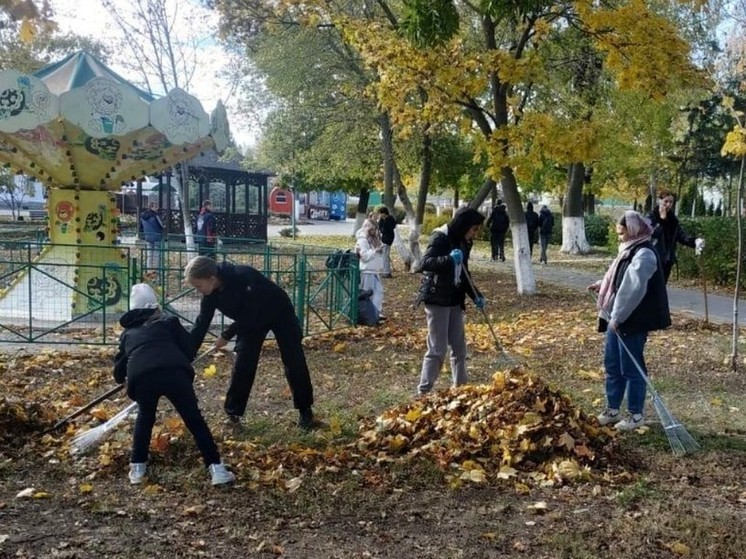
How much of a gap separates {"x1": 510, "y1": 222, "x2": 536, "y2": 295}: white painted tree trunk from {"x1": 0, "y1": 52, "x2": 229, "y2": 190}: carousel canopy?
18.5 feet

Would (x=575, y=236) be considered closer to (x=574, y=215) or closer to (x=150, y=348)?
(x=574, y=215)

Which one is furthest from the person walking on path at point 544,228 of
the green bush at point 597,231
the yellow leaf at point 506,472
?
the yellow leaf at point 506,472

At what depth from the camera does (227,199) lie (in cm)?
2962

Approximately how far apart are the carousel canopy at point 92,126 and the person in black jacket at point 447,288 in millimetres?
5900

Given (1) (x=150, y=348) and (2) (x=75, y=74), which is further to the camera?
(2) (x=75, y=74)

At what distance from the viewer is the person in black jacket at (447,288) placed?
6.39 meters

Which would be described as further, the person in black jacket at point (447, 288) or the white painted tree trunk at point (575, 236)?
the white painted tree trunk at point (575, 236)

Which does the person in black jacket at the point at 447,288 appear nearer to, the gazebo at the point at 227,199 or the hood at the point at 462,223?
the hood at the point at 462,223

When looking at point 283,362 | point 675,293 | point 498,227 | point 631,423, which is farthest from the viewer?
point 498,227

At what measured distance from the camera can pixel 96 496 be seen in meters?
4.66

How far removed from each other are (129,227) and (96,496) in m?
27.7

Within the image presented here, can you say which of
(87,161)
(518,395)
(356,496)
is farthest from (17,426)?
(87,161)

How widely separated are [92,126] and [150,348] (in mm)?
6613

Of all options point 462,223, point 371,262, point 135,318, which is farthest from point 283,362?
point 371,262
